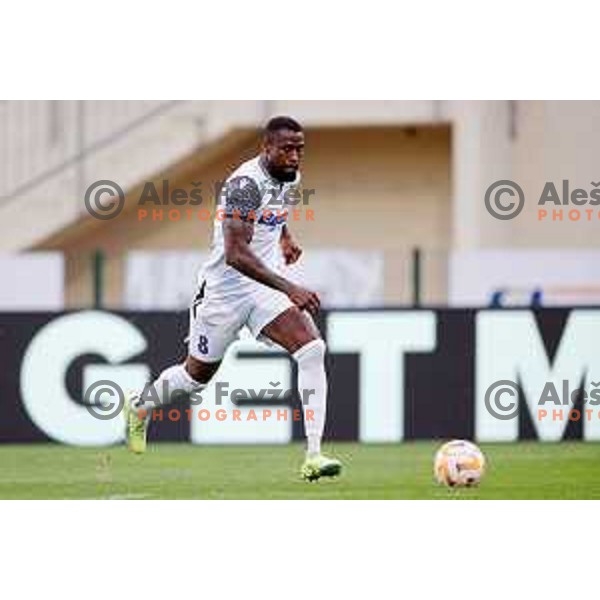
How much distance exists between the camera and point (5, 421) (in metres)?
14.0

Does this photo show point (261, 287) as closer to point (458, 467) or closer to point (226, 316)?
point (226, 316)

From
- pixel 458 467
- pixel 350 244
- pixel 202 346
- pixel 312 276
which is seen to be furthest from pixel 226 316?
pixel 350 244

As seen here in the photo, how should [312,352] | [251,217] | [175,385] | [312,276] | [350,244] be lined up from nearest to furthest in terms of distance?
1. [312,352]
2. [251,217]
3. [175,385]
4. [312,276]
5. [350,244]

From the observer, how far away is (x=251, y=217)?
11.1 m

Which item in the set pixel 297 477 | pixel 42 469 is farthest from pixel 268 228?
pixel 42 469

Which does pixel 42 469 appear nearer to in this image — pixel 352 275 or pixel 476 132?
pixel 352 275

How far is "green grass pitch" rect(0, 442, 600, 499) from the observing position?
36.3 ft

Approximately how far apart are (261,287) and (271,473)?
1.26m

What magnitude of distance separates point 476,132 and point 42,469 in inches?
254

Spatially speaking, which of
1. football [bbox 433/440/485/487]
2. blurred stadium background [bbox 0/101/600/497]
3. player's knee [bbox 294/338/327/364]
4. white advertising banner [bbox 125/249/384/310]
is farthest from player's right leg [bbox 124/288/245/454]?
white advertising banner [bbox 125/249/384/310]

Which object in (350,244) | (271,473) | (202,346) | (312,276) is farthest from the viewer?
(350,244)

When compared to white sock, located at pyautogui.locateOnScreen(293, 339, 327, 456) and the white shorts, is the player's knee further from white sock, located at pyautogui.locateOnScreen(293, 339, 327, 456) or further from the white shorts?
the white shorts

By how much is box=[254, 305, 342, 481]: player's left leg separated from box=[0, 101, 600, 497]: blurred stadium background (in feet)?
7.86

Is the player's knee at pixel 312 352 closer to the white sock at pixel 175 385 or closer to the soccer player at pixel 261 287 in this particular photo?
the soccer player at pixel 261 287
